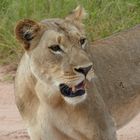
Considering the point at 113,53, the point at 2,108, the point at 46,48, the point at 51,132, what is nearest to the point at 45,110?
the point at 51,132

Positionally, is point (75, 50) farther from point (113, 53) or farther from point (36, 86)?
point (113, 53)

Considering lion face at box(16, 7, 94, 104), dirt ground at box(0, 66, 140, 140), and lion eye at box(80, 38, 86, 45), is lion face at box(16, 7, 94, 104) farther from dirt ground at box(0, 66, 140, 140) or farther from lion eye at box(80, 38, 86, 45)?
dirt ground at box(0, 66, 140, 140)

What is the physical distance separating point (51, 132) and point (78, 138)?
0.17 metres

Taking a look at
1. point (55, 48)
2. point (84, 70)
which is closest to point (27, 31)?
point (55, 48)

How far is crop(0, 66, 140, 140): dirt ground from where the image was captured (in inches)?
219

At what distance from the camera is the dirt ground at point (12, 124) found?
5574 mm

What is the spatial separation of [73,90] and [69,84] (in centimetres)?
5

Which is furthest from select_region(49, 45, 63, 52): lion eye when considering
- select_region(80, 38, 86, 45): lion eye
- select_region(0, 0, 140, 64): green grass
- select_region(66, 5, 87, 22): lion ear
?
select_region(0, 0, 140, 64): green grass

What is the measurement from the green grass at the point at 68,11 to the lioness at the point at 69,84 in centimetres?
295

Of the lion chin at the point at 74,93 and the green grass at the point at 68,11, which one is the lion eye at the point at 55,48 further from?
the green grass at the point at 68,11

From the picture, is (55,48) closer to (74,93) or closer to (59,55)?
(59,55)

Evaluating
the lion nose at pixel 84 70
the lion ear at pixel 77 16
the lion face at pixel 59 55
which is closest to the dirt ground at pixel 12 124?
the lion ear at pixel 77 16

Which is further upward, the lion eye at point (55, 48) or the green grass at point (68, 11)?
the lion eye at point (55, 48)

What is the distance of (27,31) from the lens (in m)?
3.84
